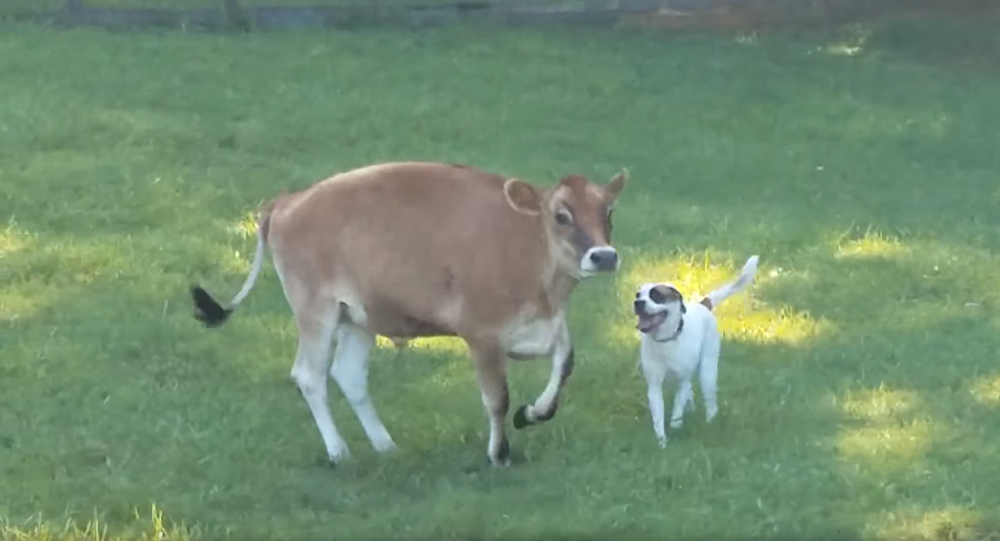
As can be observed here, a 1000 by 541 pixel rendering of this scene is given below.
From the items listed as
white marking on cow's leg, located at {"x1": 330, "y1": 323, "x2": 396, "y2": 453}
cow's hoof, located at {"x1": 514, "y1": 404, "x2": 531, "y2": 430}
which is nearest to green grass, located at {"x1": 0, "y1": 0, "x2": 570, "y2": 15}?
white marking on cow's leg, located at {"x1": 330, "y1": 323, "x2": 396, "y2": 453}

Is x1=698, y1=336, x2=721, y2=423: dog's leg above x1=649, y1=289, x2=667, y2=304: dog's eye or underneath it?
underneath

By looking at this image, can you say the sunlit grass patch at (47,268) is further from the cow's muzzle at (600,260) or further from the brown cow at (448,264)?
the cow's muzzle at (600,260)

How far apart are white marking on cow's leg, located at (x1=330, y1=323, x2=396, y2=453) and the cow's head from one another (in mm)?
1053

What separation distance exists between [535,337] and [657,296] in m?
0.68

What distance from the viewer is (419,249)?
723cm

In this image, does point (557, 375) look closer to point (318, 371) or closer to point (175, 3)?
point (318, 371)

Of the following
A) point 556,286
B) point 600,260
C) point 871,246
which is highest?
point 600,260

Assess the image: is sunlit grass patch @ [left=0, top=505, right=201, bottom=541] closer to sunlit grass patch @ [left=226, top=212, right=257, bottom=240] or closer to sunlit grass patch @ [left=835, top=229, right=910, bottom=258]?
sunlit grass patch @ [left=226, top=212, right=257, bottom=240]

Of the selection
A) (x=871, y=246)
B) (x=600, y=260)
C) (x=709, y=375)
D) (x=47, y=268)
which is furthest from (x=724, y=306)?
(x=47, y=268)

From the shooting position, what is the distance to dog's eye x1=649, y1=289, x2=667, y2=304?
25.0 feet

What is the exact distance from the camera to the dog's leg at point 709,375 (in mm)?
8008

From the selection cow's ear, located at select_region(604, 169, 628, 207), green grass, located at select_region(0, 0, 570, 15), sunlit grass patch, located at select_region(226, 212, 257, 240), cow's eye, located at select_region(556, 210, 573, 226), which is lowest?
green grass, located at select_region(0, 0, 570, 15)

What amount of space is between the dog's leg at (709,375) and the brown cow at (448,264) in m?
0.93

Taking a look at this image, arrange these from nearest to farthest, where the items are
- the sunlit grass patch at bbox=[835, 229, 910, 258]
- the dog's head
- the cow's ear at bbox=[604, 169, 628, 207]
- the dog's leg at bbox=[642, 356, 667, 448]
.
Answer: the cow's ear at bbox=[604, 169, 628, 207]
the dog's head
the dog's leg at bbox=[642, 356, 667, 448]
the sunlit grass patch at bbox=[835, 229, 910, 258]
